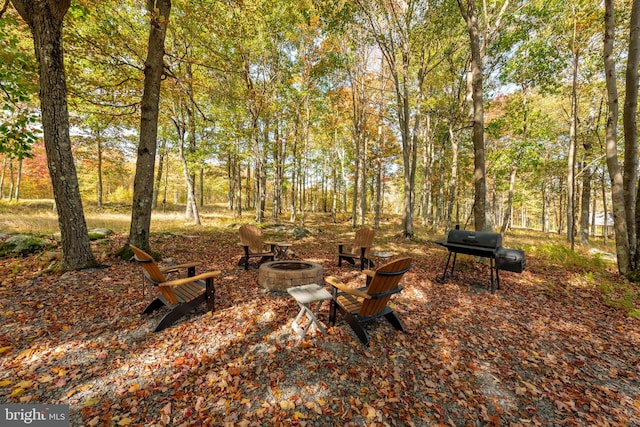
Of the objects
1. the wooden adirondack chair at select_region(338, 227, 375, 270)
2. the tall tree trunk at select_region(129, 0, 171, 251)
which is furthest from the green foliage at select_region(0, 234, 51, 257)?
the wooden adirondack chair at select_region(338, 227, 375, 270)

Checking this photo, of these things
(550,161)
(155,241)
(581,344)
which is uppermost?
(550,161)

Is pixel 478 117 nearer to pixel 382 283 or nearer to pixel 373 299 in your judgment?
pixel 382 283

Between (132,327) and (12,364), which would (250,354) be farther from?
(12,364)

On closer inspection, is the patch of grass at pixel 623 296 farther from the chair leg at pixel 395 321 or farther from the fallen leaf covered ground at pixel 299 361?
the chair leg at pixel 395 321

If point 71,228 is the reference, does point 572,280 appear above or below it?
below

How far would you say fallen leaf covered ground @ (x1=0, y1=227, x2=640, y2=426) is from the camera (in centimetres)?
251

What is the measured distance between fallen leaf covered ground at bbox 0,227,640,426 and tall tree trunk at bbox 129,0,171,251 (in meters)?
1.74

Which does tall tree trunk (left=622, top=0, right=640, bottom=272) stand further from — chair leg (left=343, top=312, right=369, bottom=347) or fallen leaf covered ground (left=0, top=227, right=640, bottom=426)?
chair leg (left=343, top=312, right=369, bottom=347)

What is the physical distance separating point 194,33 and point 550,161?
2453 cm

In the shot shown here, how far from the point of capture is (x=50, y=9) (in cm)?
498

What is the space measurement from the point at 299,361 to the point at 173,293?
2402 millimetres

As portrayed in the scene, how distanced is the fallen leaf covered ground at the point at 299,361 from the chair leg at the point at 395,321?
0.11 metres

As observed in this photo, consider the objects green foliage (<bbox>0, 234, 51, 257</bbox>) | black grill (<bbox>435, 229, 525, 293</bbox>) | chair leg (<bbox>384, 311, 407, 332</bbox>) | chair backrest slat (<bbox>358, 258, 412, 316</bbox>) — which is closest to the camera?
chair backrest slat (<bbox>358, 258, 412, 316</bbox>)

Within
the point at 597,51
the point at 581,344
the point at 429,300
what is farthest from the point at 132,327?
the point at 597,51
